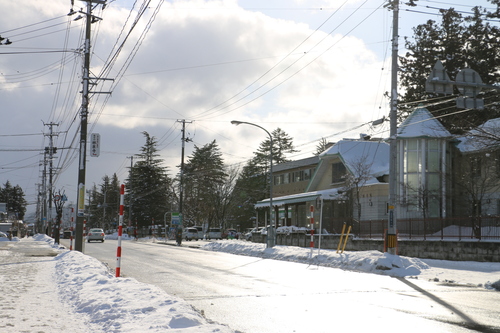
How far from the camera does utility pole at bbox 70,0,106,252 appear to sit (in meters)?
26.0

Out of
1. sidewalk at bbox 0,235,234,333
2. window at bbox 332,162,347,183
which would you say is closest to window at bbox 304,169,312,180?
window at bbox 332,162,347,183

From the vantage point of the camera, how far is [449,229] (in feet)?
84.5

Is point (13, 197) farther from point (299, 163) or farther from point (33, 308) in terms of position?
point (33, 308)

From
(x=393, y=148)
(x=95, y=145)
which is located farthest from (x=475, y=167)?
(x=95, y=145)

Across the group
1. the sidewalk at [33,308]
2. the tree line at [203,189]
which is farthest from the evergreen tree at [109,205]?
the sidewalk at [33,308]

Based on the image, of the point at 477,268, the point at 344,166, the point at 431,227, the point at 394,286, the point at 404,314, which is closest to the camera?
the point at 404,314

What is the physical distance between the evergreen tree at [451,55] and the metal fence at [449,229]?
25803 mm

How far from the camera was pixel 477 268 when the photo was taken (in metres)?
21.2

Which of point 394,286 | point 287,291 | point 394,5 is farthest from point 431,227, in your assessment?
point 287,291

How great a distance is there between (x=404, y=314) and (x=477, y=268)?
13.7 metres

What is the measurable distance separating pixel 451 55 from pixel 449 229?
3749cm

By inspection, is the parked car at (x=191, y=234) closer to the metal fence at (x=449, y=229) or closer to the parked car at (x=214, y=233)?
the parked car at (x=214, y=233)

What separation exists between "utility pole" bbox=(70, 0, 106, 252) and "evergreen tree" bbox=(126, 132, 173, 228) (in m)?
68.4

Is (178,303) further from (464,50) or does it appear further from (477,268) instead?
(464,50)
